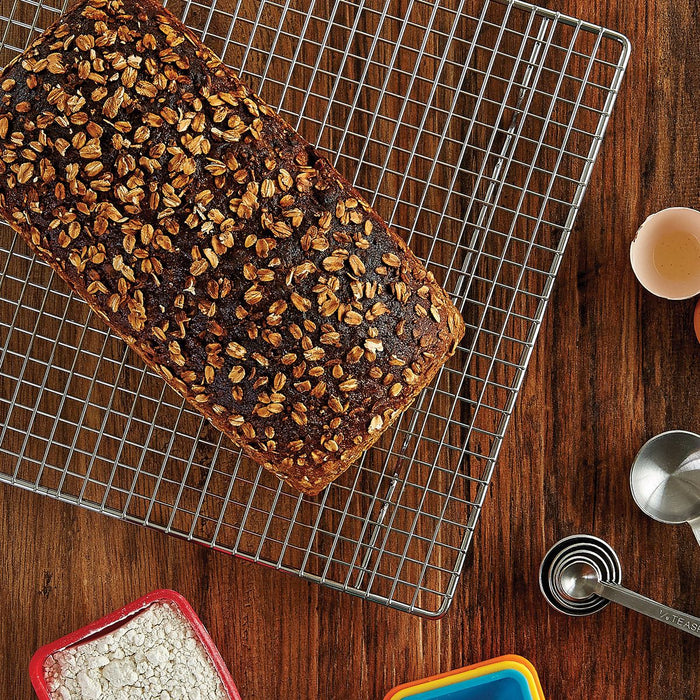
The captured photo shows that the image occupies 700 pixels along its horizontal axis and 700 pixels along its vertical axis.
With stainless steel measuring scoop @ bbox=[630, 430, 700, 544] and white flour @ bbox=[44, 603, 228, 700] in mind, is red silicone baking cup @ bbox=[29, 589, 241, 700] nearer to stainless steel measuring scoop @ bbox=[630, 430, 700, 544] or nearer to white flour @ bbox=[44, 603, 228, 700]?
white flour @ bbox=[44, 603, 228, 700]

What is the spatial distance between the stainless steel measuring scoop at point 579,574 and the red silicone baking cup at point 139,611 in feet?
2.77

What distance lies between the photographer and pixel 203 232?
1.64 meters

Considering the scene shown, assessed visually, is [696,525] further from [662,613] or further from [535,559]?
[535,559]

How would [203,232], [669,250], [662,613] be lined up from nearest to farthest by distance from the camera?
1. [203,232]
2. [662,613]
3. [669,250]

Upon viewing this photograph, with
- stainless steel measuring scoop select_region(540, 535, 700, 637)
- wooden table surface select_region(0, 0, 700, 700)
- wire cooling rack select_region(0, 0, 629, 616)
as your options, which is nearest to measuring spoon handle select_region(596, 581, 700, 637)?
stainless steel measuring scoop select_region(540, 535, 700, 637)

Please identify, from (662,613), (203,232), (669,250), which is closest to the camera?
(203,232)

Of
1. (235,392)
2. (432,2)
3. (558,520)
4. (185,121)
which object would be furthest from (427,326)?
(432,2)

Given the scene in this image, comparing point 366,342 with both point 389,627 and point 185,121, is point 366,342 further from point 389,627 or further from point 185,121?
point 389,627

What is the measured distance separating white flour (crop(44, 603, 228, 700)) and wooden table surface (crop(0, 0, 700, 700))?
0.13 m

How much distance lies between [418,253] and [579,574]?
36.7 inches

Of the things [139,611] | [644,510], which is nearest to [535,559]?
[644,510]

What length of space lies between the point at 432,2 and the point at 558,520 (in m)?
→ 1.39

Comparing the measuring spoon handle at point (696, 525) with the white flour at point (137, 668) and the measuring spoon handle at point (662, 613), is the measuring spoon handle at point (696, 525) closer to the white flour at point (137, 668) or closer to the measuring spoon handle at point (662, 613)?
the measuring spoon handle at point (662, 613)

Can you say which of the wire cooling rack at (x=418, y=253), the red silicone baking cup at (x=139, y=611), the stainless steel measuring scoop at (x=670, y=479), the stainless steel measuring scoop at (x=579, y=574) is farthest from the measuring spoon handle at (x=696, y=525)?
the red silicone baking cup at (x=139, y=611)
